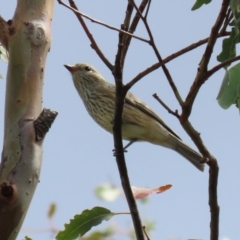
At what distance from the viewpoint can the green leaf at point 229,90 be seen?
1905 mm

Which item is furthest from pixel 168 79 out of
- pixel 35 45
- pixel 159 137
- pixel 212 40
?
pixel 159 137

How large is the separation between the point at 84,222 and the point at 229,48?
926 millimetres

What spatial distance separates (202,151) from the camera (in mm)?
1873

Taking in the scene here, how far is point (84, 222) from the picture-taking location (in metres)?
2.45

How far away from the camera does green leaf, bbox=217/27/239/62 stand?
1942mm

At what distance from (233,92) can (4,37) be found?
1.02 m

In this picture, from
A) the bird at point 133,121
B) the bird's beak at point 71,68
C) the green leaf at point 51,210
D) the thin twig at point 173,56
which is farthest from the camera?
the bird's beak at point 71,68

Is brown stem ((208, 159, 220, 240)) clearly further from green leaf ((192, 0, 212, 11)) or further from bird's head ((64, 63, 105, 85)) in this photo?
bird's head ((64, 63, 105, 85))

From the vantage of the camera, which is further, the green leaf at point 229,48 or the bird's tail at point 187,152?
the bird's tail at point 187,152

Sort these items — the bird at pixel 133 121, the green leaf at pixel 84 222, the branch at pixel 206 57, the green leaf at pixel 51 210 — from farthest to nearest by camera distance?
the bird at pixel 133 121
the green leaf at pixel 51 210
the green leaf at pixel 84 222
the branch at pixel 206 57

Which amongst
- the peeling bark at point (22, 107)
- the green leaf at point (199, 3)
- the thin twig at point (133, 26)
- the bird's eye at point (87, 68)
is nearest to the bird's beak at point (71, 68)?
the bird's eye at point (87, 68)

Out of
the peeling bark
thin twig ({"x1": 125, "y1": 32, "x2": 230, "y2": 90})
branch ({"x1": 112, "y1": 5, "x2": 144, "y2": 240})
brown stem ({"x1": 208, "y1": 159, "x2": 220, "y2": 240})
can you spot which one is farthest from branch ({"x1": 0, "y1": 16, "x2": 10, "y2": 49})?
brown stem ({"x1": 208, "y1": 159, "x2": 220, "y2": 240})

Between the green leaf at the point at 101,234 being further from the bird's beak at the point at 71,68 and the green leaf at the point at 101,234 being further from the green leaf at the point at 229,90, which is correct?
the bird's beak at the point at 71,68

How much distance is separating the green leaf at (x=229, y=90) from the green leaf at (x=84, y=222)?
2.59 feet
